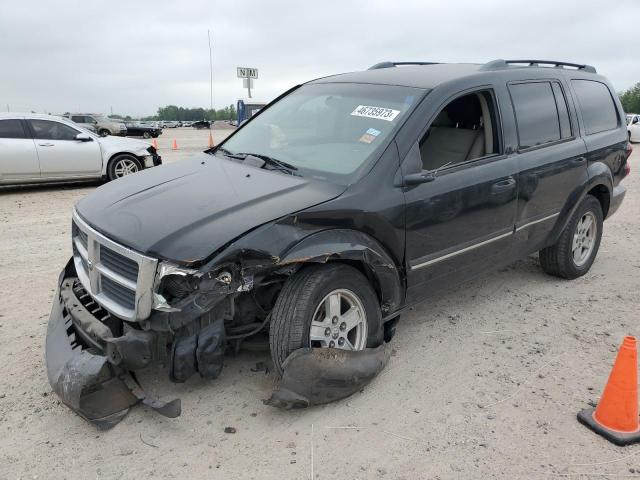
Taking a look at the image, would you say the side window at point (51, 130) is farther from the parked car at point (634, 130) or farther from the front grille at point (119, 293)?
the parked car at point (634, 130)

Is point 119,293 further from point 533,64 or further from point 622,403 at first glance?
point 533,64

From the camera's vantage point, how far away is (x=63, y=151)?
32.1ft

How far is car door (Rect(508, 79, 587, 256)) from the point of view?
415cm

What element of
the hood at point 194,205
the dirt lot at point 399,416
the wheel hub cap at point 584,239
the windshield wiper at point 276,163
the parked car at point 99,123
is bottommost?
the parked car at point 99,123

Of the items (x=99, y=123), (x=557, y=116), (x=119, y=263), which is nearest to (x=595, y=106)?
(x=557, y=116)

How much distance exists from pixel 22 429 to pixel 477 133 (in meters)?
3.69

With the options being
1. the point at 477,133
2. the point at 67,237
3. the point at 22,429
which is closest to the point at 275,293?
the point at 22,429

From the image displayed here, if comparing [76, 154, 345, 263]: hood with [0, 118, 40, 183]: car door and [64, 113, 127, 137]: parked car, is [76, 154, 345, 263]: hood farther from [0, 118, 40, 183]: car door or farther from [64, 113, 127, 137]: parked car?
[64, 113, 127, 137]: parked car

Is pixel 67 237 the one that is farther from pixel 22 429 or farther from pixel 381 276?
pixel 381 276

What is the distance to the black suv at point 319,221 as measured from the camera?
8.91 feet

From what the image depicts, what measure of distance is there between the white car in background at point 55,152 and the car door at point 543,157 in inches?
329

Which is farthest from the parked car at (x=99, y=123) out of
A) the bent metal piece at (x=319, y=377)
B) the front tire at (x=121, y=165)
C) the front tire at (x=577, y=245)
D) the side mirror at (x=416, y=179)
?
the bent metal piece at (x=319, y=377)

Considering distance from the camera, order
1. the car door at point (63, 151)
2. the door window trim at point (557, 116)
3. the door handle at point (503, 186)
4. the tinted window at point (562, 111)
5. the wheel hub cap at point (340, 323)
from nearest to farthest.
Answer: the wheel hub cap at point (340, 323) < the door handle at point (503, 186) < the door window trim at point (557, 116) < the tinted window at point (562, 111) < the car door at point (63, 151)

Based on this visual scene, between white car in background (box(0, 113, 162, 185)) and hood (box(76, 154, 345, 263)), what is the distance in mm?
7031
